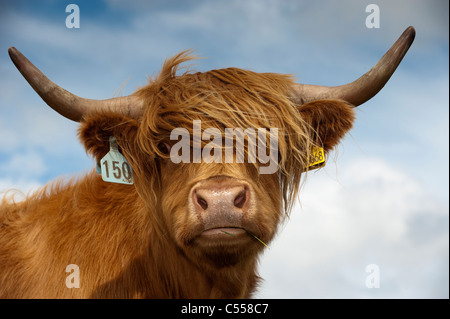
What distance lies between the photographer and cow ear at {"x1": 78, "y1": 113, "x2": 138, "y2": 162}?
162 inches

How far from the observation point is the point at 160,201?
421 cm

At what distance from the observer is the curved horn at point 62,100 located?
13.7 feet

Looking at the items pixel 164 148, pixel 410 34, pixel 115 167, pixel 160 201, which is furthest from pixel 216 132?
pixel 410 34

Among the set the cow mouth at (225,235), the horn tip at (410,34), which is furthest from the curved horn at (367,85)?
the cow mouth at (225,235)

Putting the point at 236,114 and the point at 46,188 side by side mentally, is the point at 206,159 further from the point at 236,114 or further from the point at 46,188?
the point at 46,188

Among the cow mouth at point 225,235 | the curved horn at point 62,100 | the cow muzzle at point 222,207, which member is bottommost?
the cow mouth at point 225,235

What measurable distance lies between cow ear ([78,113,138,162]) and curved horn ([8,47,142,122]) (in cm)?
14

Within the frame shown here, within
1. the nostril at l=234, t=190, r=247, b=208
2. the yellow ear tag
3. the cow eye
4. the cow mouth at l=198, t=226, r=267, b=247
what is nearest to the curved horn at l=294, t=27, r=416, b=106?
the yellow ear tag

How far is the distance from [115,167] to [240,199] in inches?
53.6

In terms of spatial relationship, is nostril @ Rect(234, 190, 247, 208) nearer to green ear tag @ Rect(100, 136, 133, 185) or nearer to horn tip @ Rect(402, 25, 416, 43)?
green ear tag @ Rect(100, 136, 133, 185)

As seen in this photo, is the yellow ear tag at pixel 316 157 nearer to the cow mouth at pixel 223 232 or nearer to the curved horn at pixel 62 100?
the cow mouth at pixel 223 232

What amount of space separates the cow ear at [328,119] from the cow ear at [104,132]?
1.55 m

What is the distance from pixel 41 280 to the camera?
4.35m
